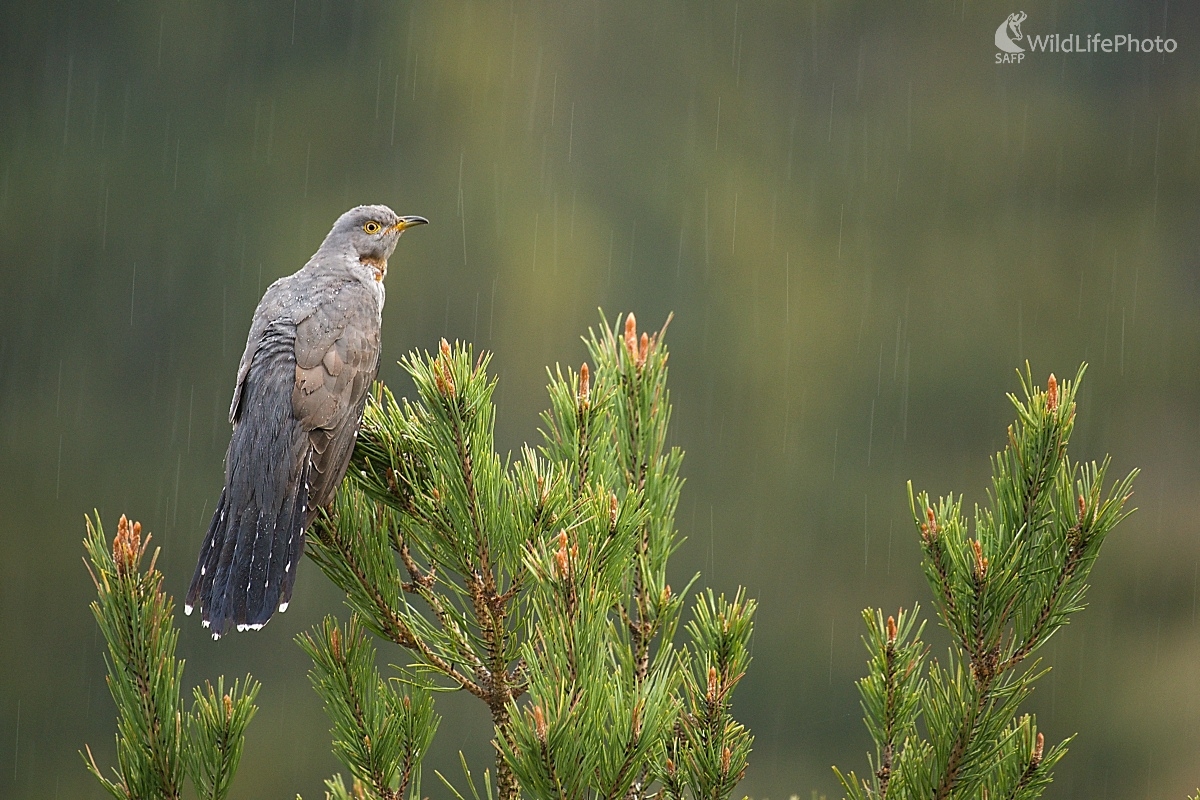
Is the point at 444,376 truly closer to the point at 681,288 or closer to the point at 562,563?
the point at 562,563

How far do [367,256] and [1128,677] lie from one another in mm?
8387

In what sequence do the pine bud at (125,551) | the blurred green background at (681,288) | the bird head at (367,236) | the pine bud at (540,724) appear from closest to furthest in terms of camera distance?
the pine bud at (540,724) → the pine bud at (125,551) → the bird head at (367,236) → the blurred green background at (681,288)

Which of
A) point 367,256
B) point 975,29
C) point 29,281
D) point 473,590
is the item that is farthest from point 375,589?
point 975,29

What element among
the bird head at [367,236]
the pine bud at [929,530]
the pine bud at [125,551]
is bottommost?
the pine bud at [125,551]

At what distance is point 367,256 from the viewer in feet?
11.6

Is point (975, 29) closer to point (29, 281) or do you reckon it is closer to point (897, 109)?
point (897, 109)

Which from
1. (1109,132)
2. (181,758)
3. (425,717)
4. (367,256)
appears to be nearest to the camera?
(181,758)

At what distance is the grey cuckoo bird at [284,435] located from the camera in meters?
2.05

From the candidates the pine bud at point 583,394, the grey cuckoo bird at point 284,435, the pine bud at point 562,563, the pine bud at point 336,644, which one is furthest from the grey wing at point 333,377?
the pine bud at point 562,563

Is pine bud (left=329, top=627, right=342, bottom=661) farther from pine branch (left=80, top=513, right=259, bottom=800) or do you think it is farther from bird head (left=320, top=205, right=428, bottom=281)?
bird head (left=320, top=205, right=428, bottom=281)

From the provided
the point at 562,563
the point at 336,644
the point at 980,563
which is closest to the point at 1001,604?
the point at 980,563

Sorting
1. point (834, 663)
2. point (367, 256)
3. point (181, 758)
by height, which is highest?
point (367, 256)

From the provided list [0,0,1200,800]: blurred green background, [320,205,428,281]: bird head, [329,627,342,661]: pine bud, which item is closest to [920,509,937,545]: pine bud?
[329,627,342,661]: pine bud

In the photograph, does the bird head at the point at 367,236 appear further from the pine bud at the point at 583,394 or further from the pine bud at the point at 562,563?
the pine bud at the point at 562,563
